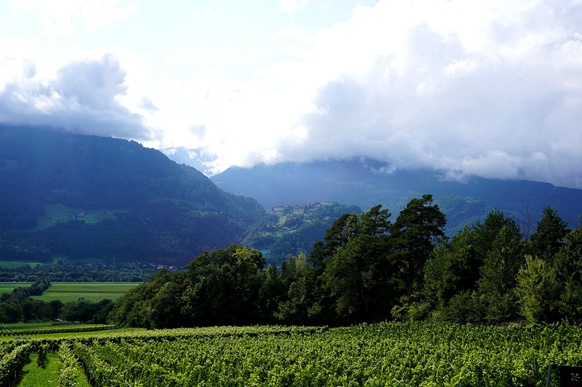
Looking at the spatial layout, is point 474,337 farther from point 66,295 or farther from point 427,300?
point 66,295

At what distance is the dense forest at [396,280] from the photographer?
44406 mm

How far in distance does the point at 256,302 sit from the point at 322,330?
21712 mm

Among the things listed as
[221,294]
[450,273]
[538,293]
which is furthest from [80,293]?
[538,293]

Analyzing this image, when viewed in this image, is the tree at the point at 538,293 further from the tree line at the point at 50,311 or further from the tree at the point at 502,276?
the tree line at the point at 50,311

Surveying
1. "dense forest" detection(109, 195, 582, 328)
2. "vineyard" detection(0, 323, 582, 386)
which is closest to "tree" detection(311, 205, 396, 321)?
"dense forest" detection(109, 195, 582, 328)

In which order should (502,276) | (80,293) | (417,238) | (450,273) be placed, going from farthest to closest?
(80,293) < (417,238) < (450,273) < (502,276)

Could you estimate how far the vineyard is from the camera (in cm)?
2017

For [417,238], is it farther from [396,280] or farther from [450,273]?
[450,273]

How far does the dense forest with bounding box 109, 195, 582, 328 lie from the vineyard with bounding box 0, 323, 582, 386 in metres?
7.31

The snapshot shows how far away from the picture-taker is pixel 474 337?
35250 mm

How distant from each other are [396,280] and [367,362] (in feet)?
129

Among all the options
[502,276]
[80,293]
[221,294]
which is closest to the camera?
[502,276]

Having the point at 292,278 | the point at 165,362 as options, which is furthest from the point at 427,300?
the point at 165,362

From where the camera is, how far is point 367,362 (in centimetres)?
2539
